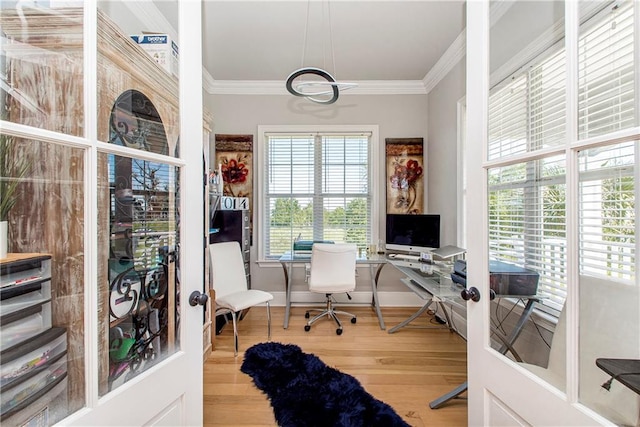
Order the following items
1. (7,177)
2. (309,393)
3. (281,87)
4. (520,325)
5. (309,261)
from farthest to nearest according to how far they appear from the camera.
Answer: (281,87) < (309,261) < (520,325) < (309,393) < (7,177)

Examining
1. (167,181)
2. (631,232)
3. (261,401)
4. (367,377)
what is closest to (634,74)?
(631,232)

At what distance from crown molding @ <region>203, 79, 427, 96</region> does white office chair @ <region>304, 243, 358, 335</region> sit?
2131 mm

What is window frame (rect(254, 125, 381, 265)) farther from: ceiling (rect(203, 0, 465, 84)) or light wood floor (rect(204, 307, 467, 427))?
light wood floor (rect(204, 307, 467, 427))

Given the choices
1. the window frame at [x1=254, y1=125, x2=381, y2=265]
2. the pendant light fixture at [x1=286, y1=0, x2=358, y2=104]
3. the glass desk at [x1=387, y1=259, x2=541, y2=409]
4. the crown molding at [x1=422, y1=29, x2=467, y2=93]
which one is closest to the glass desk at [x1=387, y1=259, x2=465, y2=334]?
the glass desk at [x1=387, y1=259, x2=541, y2=409]

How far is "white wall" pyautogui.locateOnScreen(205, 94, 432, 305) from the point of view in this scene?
11.6 feet

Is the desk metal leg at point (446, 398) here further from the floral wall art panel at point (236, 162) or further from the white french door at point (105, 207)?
the floral wall art panel at point (236, 162)

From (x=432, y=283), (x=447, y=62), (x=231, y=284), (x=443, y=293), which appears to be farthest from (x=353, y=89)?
(x=231, y=284)

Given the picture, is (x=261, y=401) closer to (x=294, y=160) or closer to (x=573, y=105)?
(x=573, y=105)

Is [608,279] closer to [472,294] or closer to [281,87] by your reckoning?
[472,294]

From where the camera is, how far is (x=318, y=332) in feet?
9.04

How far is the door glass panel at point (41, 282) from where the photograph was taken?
0.60 m

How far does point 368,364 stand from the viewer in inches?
85.9

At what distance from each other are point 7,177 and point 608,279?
5.20 ft

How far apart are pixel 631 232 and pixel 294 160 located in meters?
3.24
